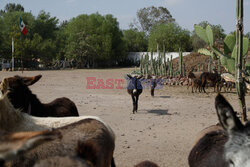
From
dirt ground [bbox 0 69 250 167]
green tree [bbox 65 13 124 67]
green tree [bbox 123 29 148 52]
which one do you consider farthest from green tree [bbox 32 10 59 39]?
dirt ground [bbox 0 69 250 167]

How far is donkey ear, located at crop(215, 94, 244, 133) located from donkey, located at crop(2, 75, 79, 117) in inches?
126

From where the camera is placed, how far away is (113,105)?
1043 centimetres

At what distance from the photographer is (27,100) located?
4.02 metres

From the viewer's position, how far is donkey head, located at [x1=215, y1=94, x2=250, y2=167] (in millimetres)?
1221

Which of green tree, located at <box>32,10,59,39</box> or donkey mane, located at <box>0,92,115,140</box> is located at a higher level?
green tree, located at <box>32,10,59,39</box>

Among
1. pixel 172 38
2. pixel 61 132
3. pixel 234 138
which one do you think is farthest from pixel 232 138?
pixel 172 38

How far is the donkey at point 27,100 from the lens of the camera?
3.85 meters

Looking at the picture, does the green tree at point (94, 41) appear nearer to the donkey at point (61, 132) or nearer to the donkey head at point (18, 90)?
the donkey head at point (18, 90)

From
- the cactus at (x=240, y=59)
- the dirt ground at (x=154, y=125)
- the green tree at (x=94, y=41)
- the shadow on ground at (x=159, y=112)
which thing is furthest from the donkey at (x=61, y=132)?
the green tree at (x=94, y=41)

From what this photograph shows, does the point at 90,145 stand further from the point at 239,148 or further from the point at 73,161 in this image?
the point at 239,148

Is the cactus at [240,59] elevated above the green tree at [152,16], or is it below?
below

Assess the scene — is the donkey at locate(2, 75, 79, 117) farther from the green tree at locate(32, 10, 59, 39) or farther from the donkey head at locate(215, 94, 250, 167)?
the green tree at locate(32, 10, 59, 39)

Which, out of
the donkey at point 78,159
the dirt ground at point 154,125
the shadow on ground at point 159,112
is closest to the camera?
the donkey at point 78,159

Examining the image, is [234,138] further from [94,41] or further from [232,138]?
[94,41]
